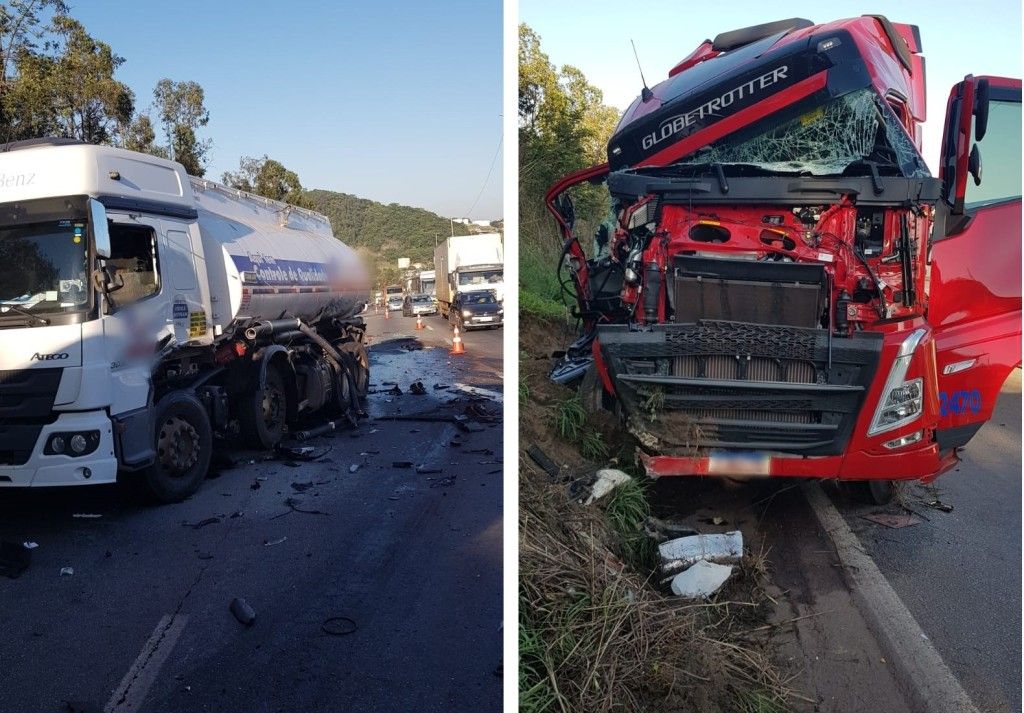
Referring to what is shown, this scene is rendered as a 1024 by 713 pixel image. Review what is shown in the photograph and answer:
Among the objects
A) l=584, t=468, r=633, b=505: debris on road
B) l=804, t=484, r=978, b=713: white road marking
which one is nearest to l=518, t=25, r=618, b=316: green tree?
l=584, t=468, r=633, b=505: debris on road

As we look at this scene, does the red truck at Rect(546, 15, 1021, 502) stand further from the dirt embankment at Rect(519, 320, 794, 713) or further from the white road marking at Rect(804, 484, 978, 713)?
the dirt embankment at Rect(519, 320, 794, 713)

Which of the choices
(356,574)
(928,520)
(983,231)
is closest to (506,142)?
(983,231)

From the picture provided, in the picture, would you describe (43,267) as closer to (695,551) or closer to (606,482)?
(606,482)

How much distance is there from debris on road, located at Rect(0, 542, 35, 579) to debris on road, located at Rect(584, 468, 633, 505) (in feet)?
11.8

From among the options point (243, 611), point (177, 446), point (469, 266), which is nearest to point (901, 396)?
point (243, 611)

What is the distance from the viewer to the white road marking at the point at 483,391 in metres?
11.1

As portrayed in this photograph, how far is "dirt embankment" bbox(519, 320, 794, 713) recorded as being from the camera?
2219mm

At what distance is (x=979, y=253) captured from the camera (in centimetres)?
325

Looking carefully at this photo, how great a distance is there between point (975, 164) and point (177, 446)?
217 inches

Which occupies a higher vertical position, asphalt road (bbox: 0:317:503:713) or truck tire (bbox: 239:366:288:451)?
truck tire (bbox: 239:366:288:451)

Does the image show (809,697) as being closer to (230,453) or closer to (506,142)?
(506,142)

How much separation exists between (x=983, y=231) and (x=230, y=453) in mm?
6755

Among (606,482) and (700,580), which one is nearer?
(700,580)

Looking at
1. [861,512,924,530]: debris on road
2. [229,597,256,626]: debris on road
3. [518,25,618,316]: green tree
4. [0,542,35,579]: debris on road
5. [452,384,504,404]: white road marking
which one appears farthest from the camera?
[452,384,504,404]: white road marking
